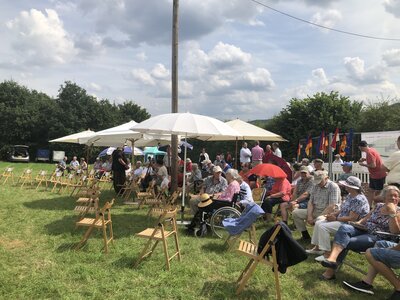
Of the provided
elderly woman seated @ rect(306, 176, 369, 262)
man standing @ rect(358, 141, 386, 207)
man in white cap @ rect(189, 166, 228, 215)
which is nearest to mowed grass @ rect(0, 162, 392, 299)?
elderly woman seated @ rect(306, 176, 369, 262)

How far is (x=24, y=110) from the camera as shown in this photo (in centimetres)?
3738

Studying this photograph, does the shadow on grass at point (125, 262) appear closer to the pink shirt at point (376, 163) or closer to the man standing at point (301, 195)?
the man standing at point (301, 195)

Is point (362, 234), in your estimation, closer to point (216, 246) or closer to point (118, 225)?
point (216, 246)

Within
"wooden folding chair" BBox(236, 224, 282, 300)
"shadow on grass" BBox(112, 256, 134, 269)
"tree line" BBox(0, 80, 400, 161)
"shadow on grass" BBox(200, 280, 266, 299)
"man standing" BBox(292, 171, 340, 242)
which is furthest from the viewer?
"tree line" BBox(0, 80, 400, 161)

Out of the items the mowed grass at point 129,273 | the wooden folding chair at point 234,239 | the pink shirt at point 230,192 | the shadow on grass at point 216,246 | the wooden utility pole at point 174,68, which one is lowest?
the shadow on grass at point 216,246

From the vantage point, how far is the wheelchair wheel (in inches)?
260

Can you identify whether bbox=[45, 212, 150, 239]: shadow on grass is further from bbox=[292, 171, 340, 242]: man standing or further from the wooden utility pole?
bbox=[292, 171, 340, 242]: man standing

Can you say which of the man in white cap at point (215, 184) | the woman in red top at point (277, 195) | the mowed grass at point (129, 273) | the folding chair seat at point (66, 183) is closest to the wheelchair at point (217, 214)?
the mowed grass at point (129, 273)

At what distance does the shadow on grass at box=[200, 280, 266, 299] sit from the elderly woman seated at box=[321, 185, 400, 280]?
38.9 inches

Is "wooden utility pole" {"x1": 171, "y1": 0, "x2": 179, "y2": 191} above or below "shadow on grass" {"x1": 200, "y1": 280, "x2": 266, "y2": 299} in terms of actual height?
above

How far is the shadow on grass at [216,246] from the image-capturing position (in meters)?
6.02

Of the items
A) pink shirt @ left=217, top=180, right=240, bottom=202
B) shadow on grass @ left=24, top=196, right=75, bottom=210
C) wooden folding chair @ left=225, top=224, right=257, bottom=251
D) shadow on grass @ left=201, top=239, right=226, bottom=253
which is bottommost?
shadow on grass @ left=24, top=196, right=75, bottom=210

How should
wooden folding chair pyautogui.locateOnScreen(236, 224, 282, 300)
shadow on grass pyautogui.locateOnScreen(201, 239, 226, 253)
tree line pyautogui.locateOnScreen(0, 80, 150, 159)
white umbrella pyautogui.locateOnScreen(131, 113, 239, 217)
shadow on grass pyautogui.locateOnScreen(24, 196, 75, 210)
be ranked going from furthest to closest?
1. tree line pyautogui.locateOnScreen(0, 80, 150, 159)
2. shadow on grass pyautogui.locateOnScreen(24, 196, 75, 210)
3. white umbrella pyautogui.locateOnScreen(131, 113, 239, 217)
4. shadow on grass pyautogui.locateOnScreen(201, 239, 226, 253)
5. wooden folding chair pyautogui.locateOnScreen(236, 224, 282, 300)

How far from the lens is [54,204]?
397 inches
